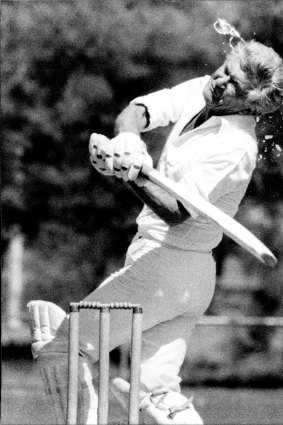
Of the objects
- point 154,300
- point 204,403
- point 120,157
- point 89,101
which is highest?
point 89,101

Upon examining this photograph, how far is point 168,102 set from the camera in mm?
3158

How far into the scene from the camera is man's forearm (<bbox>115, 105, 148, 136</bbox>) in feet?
10.0

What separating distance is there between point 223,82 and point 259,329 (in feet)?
22.3

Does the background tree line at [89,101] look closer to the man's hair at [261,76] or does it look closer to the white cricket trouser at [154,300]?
the man's hair at [261,76]

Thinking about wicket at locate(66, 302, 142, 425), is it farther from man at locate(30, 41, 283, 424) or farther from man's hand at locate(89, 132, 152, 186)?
man's hand at locate(89, 132, 152, 186)

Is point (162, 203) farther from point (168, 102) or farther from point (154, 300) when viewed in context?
point (168, 102)

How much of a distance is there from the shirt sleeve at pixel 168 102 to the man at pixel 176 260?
2 cm

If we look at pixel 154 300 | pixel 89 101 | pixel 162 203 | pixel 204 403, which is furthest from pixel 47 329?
→ pixel 204 403

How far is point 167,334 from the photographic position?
3078mm

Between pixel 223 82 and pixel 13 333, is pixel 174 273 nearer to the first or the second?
pixel 223 82

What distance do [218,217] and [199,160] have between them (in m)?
0.25

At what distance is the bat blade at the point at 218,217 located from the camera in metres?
2.69

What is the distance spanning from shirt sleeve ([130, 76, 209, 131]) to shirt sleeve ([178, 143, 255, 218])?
0.25 metres

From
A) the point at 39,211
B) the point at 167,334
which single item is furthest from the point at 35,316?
the point at 39,211
